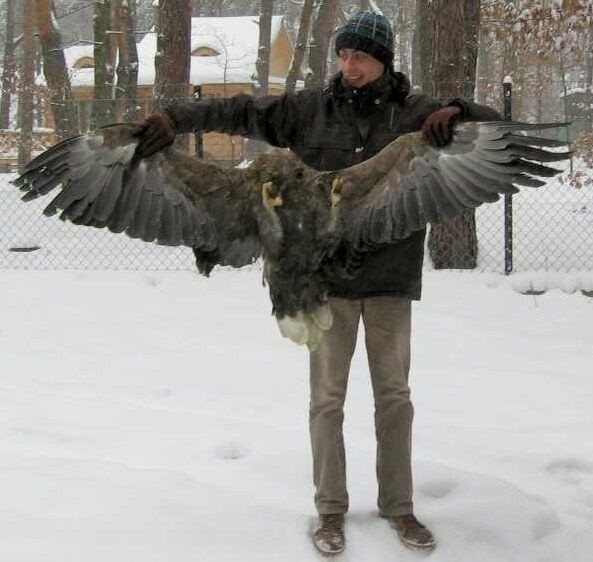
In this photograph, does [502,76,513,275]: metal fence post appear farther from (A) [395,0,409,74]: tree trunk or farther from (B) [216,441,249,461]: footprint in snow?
(A) [395,0,409,74]: tree trunk

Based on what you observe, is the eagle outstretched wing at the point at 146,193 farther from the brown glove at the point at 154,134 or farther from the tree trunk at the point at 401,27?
the tree trunk at the point at 401,27

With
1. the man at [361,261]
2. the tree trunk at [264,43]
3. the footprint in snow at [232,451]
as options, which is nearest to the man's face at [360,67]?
the man at [361,261]

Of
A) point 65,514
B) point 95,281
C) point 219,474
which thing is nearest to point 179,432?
point 219,474

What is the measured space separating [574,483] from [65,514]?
2.29 metres

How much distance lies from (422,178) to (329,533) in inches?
56.6

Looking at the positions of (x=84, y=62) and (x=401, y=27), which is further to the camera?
(x=84, y=62)

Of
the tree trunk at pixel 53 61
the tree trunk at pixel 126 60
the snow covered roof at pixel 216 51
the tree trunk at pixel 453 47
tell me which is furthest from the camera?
the snow covered roof at pixel 216 51

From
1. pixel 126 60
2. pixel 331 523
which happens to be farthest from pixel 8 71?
pixel 331 523

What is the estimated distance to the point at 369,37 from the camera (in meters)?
3.57

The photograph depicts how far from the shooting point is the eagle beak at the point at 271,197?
3406 millimetres

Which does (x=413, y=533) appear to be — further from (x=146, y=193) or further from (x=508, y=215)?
(x=508, y=215)

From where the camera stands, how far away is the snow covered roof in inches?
1294

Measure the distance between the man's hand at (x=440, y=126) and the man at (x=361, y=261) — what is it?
0.13 meters

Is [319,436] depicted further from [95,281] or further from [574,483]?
[95,281]
